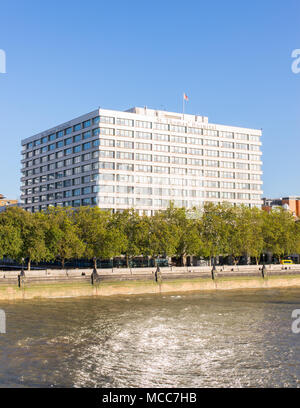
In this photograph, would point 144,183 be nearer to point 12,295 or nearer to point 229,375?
point 12,295

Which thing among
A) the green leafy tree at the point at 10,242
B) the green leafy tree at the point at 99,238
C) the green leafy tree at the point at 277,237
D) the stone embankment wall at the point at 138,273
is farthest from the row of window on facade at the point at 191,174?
the green leafy tree at the point at 10,242

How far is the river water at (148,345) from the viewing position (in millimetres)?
33156

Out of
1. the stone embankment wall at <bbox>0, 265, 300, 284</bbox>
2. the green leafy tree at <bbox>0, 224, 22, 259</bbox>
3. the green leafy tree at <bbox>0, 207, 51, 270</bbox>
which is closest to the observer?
the stone embankment wall at <bbox>0, 265, 300, 284</bbox>

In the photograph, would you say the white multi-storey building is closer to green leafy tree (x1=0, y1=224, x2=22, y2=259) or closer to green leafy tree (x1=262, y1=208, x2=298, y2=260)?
green leafy tree (x1=262, y1=208, x2=298, y2=260)

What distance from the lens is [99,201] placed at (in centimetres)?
13712

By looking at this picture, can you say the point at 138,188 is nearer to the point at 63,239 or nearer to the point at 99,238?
the point at 99,238

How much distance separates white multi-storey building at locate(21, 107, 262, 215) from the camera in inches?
5517

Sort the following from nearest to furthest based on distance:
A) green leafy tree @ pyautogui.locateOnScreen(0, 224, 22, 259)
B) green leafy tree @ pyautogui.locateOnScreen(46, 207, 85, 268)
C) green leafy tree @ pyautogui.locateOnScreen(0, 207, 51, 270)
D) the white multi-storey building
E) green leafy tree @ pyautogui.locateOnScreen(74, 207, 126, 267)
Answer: green leafy tree @ pyautogui.locateOnScreen(0, 224, 22, 259) < green leafy tree @ pyautogui.locateOnScreen(0, 207, 51, 270) < green leafy tree @ pyautogui.locateOnScreen(46, 207, 85, 268) < green leafy tree @ pyautogui.locateOnScreen(74, 207, 126, 267) < the white multi-storey building

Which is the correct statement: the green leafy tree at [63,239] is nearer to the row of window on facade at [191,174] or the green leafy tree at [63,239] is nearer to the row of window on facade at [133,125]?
the row of window on facade at [191,174]

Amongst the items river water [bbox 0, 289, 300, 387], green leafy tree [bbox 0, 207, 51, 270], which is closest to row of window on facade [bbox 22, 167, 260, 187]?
green leafy tree [bbox 0, 207, 51, 270]

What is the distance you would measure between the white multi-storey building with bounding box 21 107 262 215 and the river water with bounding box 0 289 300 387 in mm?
72593

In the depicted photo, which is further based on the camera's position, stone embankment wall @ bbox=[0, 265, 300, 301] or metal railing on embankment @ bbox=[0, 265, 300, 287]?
metal railing on embankment @ bbox=[0, 265, 300, 287]

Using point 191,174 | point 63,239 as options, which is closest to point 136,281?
point 63,239

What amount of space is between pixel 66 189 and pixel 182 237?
2190 inches
